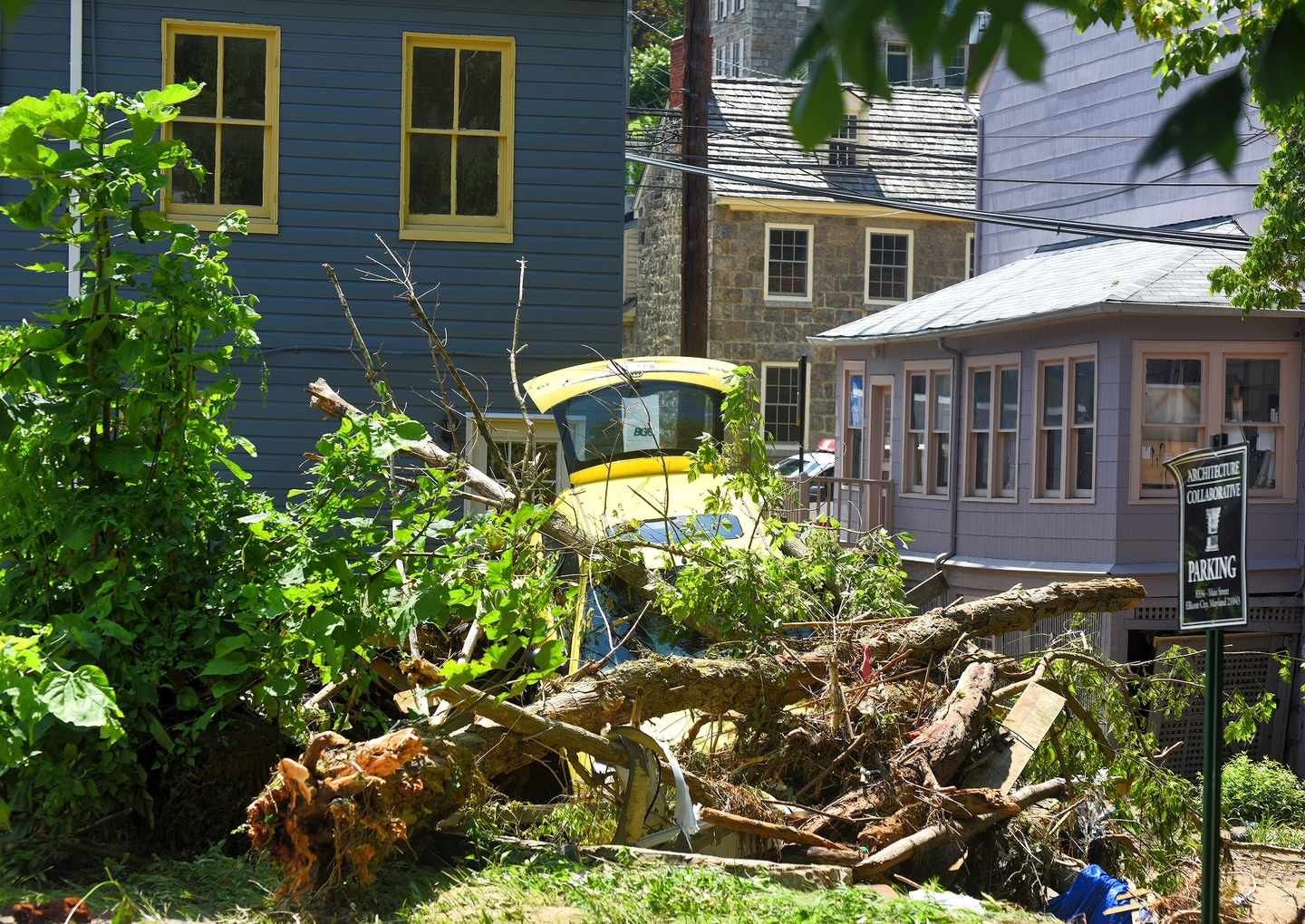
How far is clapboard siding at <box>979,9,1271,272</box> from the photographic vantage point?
1670cm

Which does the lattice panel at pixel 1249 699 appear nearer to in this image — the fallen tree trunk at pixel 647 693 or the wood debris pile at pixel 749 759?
the wood debris pile at pixel 749 759

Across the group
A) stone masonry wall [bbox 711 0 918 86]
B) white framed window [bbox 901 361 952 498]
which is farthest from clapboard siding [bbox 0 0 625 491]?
stone masonry wall [bbox 711 0 918 86]

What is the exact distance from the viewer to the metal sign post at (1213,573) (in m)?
4.74

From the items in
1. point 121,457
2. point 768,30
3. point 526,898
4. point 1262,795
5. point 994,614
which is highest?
point 768,30

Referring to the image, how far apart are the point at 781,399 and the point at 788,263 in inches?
125

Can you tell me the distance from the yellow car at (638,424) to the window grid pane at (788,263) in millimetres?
17574

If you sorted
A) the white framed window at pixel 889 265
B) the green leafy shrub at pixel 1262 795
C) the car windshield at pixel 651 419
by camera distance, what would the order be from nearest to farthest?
1. the car windshield at pixel 651 419
2. the green leafy shrub at pixel 1262 795
3. the white framed window at pixel 889 265

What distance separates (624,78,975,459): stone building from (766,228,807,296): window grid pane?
25 millimetres

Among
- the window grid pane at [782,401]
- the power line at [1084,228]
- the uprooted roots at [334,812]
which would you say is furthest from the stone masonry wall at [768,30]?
the uprooted roots at [334,812]

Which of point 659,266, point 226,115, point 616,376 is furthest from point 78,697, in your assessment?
point 659,266

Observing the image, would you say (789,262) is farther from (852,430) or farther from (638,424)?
(638,424)

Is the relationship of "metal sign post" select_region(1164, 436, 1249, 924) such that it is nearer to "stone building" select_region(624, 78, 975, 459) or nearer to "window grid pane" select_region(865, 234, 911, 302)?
"stone building" select_region(624, 78, 975, 459)

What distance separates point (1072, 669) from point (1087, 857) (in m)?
1.23

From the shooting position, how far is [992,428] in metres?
16.3
